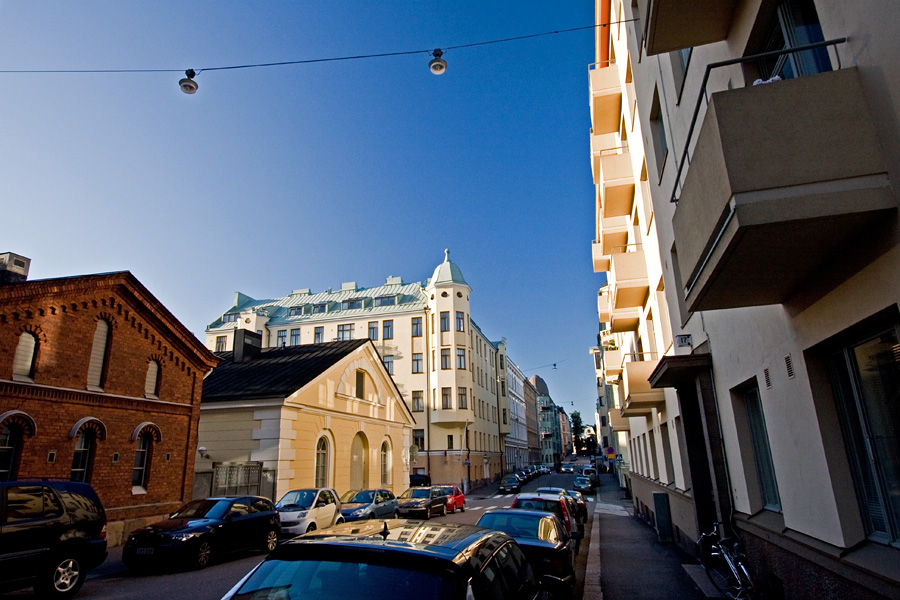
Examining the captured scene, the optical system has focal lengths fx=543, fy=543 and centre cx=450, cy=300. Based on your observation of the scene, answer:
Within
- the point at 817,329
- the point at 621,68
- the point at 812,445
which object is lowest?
the point at 812,445

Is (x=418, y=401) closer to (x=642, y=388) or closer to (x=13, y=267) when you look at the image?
(x=642, y=388)

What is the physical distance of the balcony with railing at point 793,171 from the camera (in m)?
4.18

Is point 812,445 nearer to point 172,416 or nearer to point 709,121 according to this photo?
point 709,121

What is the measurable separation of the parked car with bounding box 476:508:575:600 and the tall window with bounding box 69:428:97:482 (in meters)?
11.9

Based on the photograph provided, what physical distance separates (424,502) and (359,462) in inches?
189

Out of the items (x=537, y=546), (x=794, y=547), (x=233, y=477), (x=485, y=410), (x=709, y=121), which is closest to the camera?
(x=709, y=121)

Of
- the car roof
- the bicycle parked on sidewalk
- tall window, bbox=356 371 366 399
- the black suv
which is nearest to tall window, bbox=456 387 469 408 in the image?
tall window, bbox=356 371 366 399

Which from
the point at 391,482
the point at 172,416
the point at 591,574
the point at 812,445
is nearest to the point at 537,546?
the point at 591,574

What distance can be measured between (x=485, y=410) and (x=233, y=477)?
42.5m

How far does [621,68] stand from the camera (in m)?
18.1

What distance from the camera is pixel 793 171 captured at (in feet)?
14.2

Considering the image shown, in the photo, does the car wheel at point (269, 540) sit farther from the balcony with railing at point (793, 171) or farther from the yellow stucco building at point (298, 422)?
the balcony with railing at point (793, 171)

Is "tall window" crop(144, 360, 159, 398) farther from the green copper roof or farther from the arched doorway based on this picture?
the green copper roof

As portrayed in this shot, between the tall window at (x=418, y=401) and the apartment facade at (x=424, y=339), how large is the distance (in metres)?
0.09
